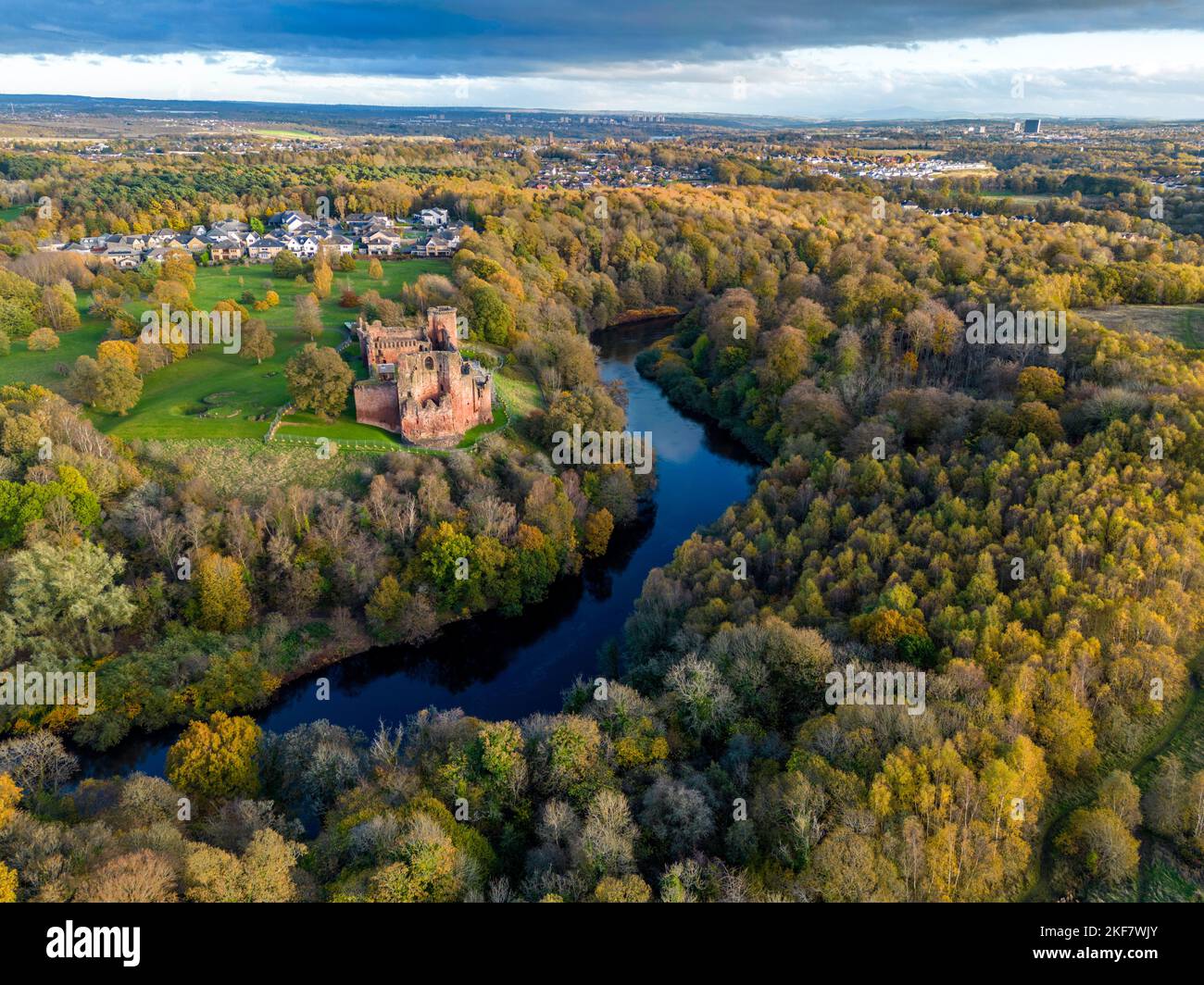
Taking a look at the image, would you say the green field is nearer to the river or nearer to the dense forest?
the dense forest

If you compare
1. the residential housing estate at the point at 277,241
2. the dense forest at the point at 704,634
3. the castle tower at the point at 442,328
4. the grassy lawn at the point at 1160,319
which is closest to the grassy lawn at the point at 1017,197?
the dense forest at the point at 704,634

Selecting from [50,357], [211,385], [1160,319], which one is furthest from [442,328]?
[1160,319]

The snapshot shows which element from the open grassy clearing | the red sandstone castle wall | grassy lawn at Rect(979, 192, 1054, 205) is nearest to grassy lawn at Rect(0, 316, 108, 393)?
the open grassy clearing

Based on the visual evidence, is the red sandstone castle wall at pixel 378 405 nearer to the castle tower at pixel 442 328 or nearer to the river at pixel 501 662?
the castle tower at pixel 442 328

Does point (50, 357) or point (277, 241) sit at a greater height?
point (277, 241)

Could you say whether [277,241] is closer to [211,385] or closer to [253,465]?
[211,385]

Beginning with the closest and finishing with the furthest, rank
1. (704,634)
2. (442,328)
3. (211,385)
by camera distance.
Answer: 1. (704,634)
2. (211,385)
3. (442,328)

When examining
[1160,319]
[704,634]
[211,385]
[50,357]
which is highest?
[1160,319]

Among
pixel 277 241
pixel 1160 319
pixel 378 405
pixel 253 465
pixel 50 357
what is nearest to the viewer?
pixel 253 465
